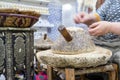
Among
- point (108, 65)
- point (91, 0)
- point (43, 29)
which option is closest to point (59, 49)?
point (108, 65)

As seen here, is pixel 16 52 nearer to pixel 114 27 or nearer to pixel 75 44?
pixel 75 44

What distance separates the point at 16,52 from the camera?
73cm

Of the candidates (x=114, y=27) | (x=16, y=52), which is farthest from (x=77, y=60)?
(x=16, y=52)

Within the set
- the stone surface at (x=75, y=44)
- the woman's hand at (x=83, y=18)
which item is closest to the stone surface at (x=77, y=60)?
the stone surface at (x=75, y=44)

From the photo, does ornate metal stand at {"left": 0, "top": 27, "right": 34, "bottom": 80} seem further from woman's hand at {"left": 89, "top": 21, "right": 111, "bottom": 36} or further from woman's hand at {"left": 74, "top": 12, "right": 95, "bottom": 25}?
woman's hand at {"left": 89, "top": 21, "right": 111, "bottom": 36}

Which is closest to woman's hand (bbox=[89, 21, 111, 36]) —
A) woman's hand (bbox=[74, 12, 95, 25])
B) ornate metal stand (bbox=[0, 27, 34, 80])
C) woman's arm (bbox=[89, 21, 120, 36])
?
woman's arm (bbox=[89, 21, 120, 36])

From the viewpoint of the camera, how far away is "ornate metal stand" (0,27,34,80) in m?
0.70

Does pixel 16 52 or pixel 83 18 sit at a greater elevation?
pixel 83 18

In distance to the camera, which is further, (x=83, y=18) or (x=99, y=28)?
(x=83, y=18)

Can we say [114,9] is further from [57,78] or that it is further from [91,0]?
[91,0]

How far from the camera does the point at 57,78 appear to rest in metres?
0.72

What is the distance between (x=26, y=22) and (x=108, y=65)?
15.8 inches

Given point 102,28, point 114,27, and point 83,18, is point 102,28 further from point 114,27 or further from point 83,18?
point 83,18

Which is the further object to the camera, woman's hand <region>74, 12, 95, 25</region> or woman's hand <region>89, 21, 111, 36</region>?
woman's hand <region>74, 12, 95, 25</region>
